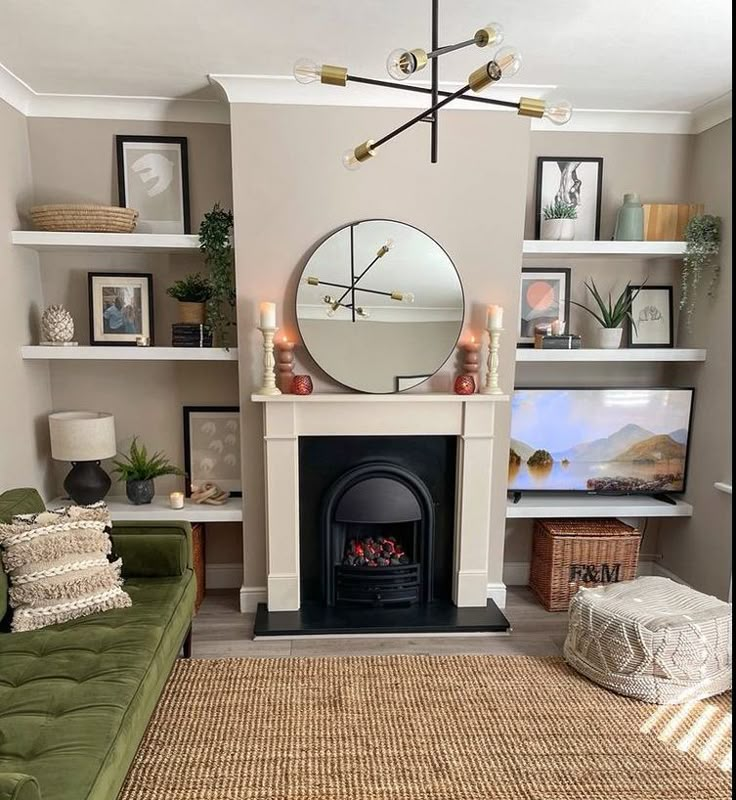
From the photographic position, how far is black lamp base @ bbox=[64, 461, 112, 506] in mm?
3111

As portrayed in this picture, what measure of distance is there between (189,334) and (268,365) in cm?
48

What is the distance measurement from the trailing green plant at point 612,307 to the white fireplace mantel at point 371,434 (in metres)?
0.76

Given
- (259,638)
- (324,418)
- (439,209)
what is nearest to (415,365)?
(324,418)

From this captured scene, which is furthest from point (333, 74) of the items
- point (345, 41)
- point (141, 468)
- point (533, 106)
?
point (141, 468)

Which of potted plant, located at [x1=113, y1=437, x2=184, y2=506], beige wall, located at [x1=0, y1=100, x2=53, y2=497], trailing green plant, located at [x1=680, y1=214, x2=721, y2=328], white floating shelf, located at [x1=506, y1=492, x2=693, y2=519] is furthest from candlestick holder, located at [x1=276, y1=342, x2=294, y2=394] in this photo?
trailing green plant, located at [x1=680, y1=214, x2=721, y2=328]

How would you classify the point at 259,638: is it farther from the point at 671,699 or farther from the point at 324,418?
the point at 671,699

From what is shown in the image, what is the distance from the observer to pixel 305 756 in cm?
220

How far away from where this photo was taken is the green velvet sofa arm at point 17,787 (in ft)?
4.19

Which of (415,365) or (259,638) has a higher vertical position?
(415,365)

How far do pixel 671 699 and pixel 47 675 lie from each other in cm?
236


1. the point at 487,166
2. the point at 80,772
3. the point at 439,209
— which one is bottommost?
the point at 80,772

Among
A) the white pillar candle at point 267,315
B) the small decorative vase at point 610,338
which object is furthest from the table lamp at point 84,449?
the small decorative vase at point 610,338

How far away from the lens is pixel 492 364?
10.2ft

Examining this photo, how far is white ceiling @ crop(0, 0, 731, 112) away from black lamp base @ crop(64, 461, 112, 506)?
1866 mm
